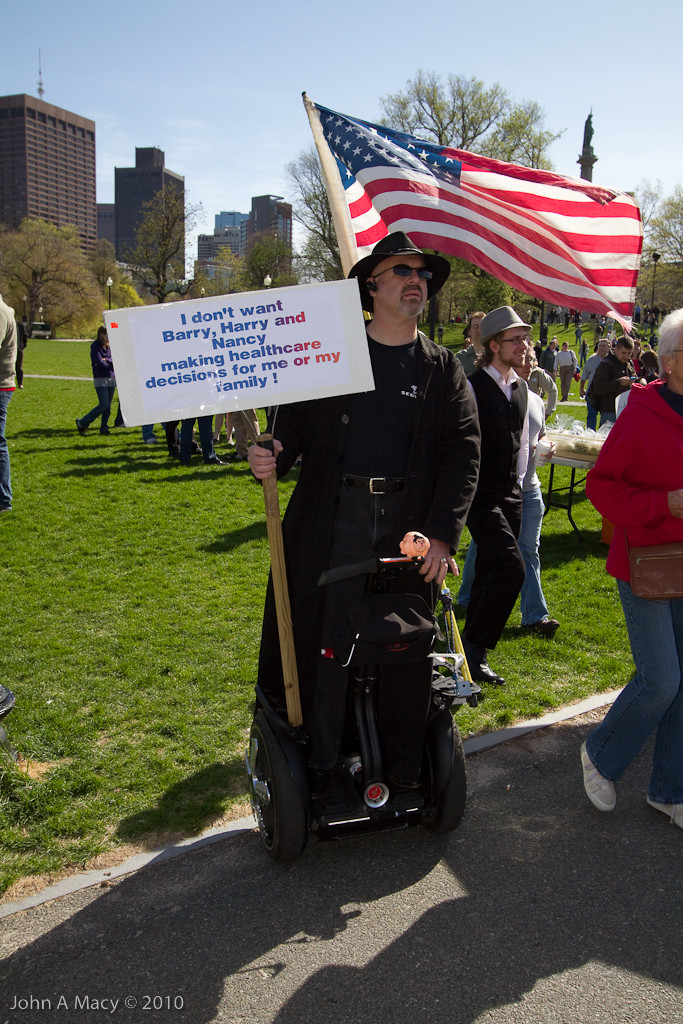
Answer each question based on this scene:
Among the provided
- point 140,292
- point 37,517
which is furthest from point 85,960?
point 140,292

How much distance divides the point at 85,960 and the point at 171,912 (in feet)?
1.11

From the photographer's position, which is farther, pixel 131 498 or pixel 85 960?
pixel 131 498

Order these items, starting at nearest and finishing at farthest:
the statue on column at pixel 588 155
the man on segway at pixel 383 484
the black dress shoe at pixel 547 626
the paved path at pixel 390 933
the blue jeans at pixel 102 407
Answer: the paved path at pixel 390 933 < the man on segway at pixel 383 484 < the black dress shoe at pixel 547 626 < the blue jeans at pixel 102 407 < the statue on column at pixel 588 155

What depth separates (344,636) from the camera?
3033 mm

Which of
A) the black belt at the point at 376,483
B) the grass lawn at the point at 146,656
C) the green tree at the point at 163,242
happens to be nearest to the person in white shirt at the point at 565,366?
the grass lawn at the point at 146,656

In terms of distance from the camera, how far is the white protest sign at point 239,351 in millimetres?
2916

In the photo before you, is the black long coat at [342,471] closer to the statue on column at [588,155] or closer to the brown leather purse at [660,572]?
the brown leather purse at [660,572]

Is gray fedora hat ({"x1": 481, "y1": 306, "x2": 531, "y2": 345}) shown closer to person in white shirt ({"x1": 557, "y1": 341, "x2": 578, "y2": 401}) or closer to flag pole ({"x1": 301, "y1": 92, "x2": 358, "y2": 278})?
flag pole ({"x1": 301, "y1": 92, "x2": 358, "y2": 278})

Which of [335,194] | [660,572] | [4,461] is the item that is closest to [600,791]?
[660,572]

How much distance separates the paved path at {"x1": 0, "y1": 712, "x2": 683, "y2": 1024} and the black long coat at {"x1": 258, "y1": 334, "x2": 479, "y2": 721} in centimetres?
75

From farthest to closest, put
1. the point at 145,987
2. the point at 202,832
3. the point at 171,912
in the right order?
the point at 202,832 < the point at 171,912 < the point at 145,987

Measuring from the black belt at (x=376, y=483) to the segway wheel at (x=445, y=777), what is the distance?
966 mm

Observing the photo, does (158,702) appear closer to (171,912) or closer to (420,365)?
(171,912)

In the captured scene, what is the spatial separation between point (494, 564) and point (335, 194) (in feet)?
7.31
